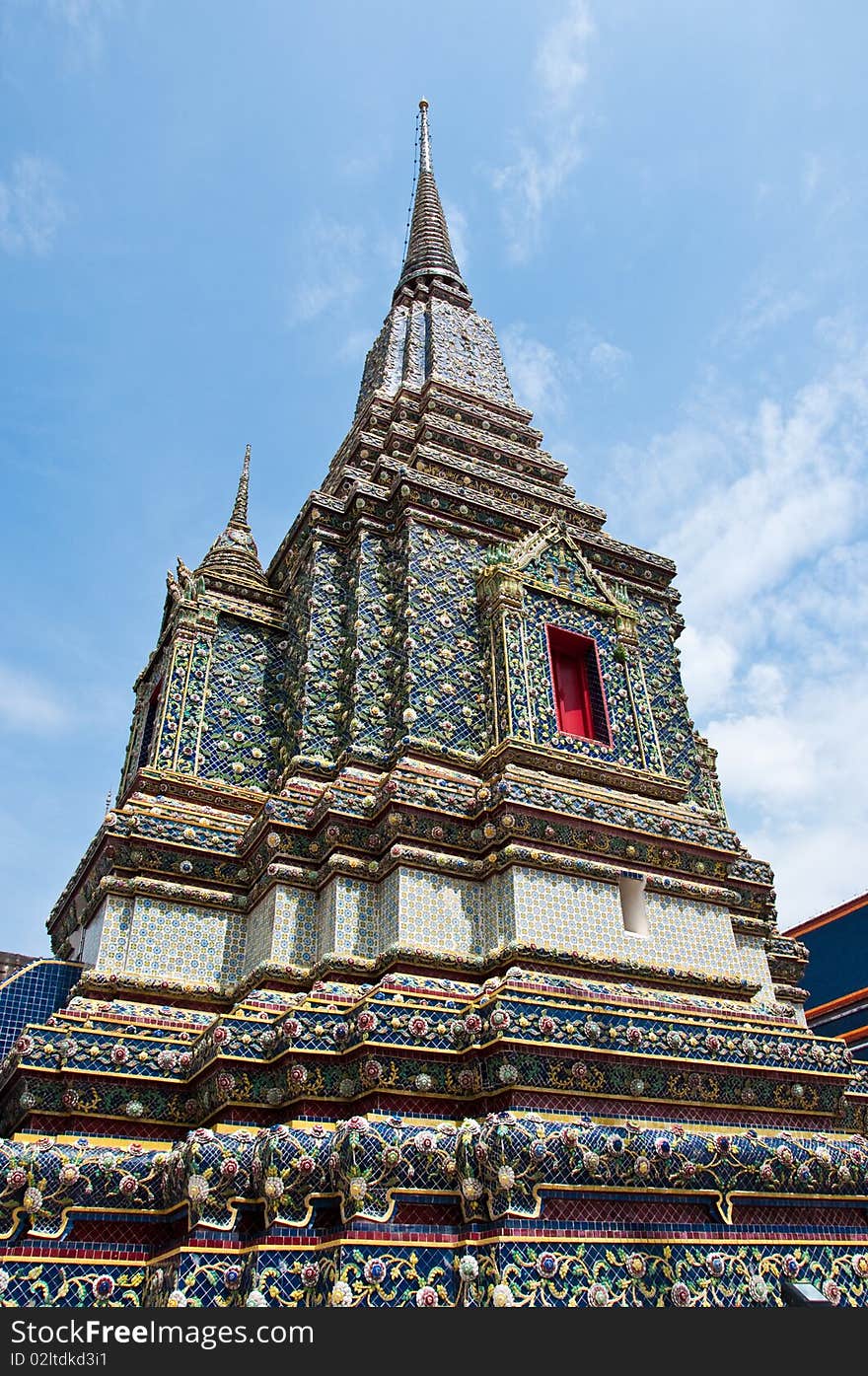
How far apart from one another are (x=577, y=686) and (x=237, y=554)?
585cm

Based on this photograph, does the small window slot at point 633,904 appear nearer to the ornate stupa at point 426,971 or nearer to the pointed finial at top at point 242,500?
the ornate stupa at point 426,971

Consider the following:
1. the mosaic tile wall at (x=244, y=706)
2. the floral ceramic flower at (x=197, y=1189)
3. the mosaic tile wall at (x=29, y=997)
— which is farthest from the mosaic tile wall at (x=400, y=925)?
the floral ceramic flower at (x=197, y=1189)

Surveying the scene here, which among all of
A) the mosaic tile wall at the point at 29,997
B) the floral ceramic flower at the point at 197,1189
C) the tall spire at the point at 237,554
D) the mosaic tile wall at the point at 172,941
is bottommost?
the floral ceramic flower at the point at 197,1189

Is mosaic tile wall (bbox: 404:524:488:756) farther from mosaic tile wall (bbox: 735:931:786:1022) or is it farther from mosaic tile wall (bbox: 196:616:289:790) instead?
mosaic tile wall (bbox: 735:931:786:1022)

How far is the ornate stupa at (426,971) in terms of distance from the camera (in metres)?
6.50

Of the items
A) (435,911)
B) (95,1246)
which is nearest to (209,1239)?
(95,1246)

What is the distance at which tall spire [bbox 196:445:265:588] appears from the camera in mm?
14234

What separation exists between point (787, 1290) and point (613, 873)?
12.6 feet

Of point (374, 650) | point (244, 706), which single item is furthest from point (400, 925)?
point (244, 706)

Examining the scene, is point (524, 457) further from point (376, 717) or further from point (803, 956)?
point (803, 956)

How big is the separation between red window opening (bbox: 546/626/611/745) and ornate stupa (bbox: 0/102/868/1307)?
35mm

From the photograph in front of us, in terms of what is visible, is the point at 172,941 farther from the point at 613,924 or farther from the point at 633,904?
the point at 633,904

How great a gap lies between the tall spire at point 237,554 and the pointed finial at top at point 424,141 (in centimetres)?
1278

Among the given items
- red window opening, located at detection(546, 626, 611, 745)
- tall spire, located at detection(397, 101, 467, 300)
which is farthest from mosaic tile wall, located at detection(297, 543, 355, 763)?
tall spire, located at detection(397, 101, 467, 300)
